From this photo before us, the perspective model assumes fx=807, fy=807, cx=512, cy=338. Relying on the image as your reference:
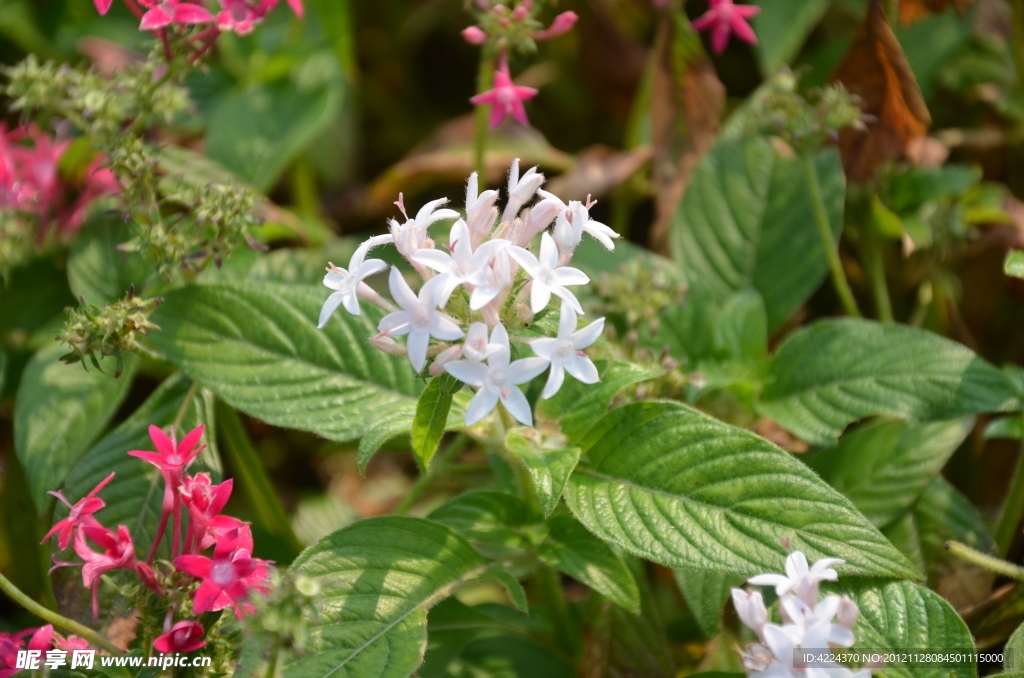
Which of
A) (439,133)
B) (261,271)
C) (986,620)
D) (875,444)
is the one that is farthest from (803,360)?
(439,133)

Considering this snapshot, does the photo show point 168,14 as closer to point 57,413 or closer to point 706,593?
point 57,413

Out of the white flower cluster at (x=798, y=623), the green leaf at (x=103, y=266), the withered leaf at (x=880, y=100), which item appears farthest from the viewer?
the withered leaf at (x=880, y=100)

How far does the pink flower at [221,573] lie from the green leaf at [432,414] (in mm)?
241

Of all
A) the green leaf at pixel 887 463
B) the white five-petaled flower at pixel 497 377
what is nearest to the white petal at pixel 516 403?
the white five-petaled flower at pixel 497 377

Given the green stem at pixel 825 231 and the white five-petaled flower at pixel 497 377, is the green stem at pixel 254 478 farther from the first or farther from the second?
the green stem at pixel 825 231

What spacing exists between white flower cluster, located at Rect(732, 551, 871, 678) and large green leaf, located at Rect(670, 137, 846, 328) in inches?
30.8

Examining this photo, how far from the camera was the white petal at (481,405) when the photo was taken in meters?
0.83

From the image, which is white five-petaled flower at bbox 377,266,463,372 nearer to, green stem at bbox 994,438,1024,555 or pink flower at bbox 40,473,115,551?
pink flower at bbox 40,473,115,551

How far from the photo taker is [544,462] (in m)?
1.00

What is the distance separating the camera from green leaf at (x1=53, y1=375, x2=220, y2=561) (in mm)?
1226

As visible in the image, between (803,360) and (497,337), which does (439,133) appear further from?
(497,337)

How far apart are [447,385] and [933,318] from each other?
Answer: 1.24m

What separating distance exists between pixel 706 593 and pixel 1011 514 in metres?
0.60

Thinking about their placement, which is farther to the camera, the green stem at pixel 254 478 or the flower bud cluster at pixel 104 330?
the green stem at pixel 254 478
